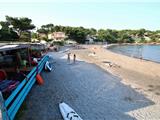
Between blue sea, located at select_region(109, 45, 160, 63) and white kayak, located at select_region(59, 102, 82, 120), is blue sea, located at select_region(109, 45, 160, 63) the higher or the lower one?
the lower one

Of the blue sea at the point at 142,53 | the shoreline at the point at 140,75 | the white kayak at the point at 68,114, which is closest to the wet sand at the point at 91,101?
the white kayak at the point at 68,114

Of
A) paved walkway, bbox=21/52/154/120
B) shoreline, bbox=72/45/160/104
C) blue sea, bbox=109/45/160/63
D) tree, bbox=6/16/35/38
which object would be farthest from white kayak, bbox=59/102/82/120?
tree, bbox=6/16/35/38

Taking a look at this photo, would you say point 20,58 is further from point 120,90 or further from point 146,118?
point 146,118

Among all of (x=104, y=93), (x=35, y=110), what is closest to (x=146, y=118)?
(x=104, y=93)

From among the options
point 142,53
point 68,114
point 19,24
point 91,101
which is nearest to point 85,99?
point 91,101

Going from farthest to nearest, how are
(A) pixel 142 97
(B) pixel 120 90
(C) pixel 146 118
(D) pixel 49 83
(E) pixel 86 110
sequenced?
(D) pixel 49 83 < (B) pixel 120 90 < (A) pixel 142 97 < (E) pixel 86 110 < (C) pixel 146 118

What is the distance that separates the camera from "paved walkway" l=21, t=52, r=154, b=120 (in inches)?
322

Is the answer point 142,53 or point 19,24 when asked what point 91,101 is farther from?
point 142,53

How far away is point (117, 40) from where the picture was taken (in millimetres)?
143000

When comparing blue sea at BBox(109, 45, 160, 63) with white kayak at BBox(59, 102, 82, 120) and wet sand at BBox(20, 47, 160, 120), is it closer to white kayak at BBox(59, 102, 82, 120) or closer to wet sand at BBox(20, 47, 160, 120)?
wet sand at BBox(20, 47, 160, 120)

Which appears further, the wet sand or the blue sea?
the blue sea

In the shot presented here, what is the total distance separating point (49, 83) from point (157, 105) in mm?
6159

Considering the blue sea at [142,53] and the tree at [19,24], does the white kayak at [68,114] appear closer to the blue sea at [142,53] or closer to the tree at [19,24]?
the blue sea at [142,53]

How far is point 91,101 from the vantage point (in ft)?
32.2
